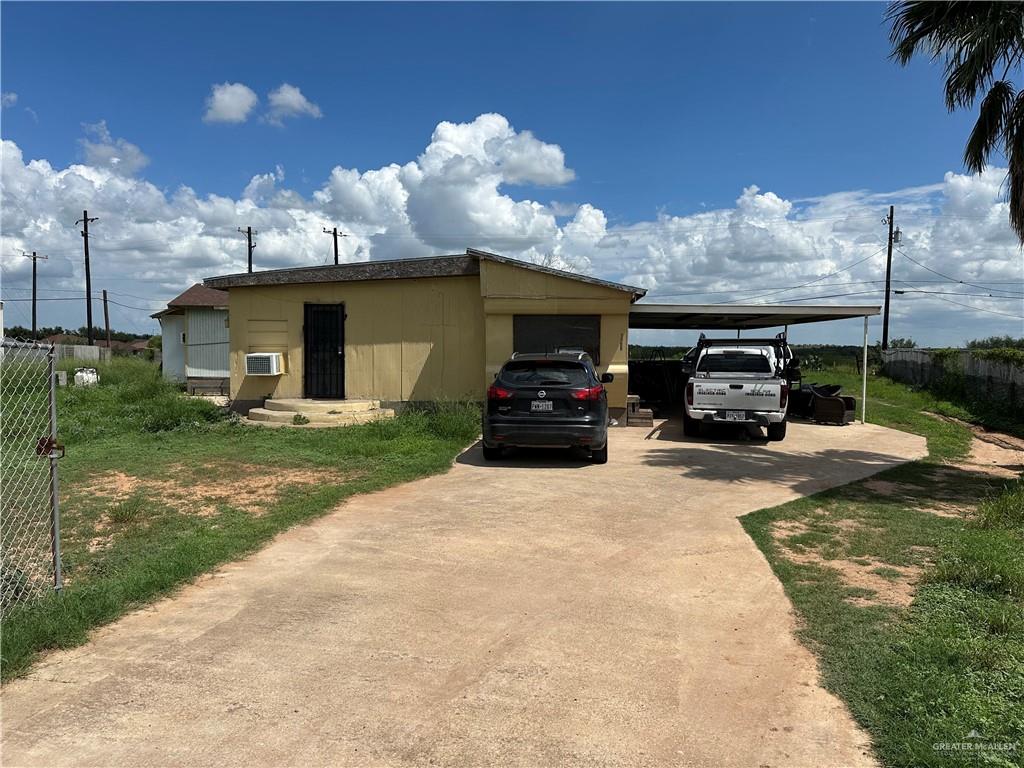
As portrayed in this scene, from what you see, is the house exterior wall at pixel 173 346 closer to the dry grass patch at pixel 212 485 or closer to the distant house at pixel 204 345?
the distant house at pixel 204 345

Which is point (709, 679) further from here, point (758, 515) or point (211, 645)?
point (758, 515)

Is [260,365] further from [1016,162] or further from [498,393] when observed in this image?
[1016,162]

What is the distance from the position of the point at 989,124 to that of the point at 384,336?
11355 millimetres

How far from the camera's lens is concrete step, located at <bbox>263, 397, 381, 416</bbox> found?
539 inches

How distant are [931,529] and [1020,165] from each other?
665 centimetres

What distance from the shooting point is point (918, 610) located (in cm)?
425

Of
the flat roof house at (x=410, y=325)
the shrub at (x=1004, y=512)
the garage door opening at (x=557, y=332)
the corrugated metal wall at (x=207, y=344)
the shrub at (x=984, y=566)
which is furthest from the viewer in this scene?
the corrugated metal wall at (x=207, y=344)

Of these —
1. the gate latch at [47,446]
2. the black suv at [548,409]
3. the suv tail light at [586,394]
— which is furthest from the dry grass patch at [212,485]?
the suv tail light at [586,394]

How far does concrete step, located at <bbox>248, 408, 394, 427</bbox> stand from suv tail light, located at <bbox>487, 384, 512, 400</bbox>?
4310 mm

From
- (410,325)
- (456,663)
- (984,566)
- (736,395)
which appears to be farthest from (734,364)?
(456,663)

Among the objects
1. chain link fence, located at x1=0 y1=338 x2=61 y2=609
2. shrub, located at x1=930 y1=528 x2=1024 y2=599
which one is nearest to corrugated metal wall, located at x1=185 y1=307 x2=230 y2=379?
chain link fence, located at x1=0 y1=338 x2=61 y2=609

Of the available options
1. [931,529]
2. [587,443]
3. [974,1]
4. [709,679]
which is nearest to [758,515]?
[931,529]

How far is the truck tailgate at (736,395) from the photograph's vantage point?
11.9 metres

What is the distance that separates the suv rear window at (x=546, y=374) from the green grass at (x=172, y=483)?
162cm
